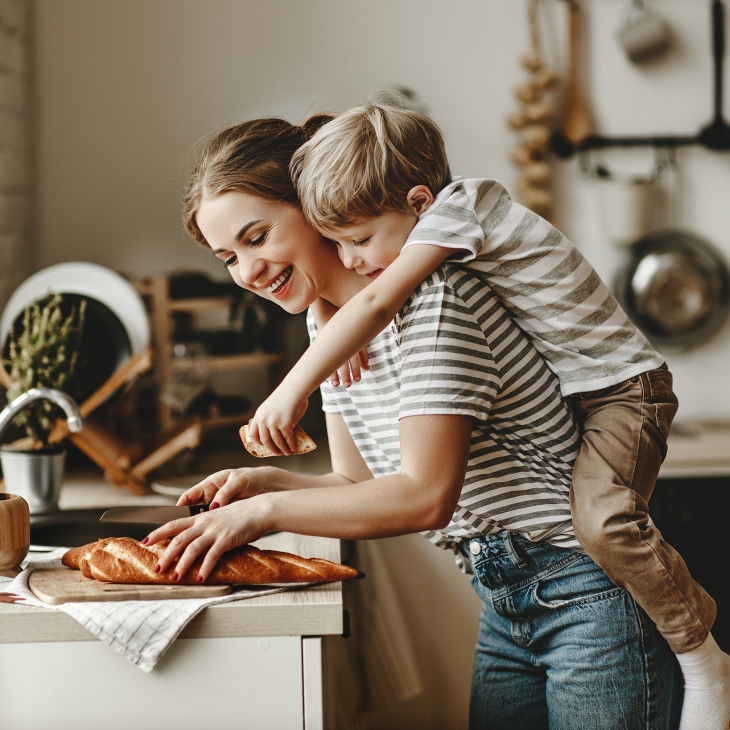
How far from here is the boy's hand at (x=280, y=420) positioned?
900 mm

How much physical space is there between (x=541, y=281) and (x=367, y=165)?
0.83ft

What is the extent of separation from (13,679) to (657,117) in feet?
7.53

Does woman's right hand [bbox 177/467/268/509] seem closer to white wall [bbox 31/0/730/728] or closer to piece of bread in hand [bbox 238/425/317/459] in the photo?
piece of bread in hand [bbox 238/425/317/459]

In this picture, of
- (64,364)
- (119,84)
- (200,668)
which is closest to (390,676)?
(64,364)

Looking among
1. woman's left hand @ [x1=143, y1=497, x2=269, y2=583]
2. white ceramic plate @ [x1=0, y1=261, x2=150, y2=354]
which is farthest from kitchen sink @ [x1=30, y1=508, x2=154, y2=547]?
white ceramic plate @ [x1=0, y1=261, x2=150, y2=354]

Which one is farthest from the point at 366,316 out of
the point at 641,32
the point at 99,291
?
the point at 641,32

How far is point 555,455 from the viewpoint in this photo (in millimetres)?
972

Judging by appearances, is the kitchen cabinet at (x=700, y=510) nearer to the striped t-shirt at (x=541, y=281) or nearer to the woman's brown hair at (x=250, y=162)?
the striped t-shirt at (x=541, y=281)

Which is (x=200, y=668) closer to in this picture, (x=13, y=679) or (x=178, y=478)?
(x=13, y=679)

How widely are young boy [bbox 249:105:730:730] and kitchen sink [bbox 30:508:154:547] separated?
20.7 inches

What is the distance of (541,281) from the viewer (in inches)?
37.5

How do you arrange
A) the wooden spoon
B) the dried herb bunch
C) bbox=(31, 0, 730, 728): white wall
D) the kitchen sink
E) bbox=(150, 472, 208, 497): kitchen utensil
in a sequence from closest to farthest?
the kitchen sink → the dried herb bunch → bbox=(150, 472, 208, 497): kitchen utensil → bbox=(31, 0, 730, 728): white wall → the wooden spoon

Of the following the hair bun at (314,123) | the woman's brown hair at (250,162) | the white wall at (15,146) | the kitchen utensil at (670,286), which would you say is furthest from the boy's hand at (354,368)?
the kitchen utensil at (670,286)

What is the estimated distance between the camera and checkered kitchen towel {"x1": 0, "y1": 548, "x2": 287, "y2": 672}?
0.87 m
